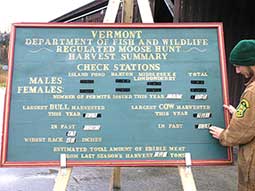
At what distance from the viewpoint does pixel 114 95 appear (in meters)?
3.25

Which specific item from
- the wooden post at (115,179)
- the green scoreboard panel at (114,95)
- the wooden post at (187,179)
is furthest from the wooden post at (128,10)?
the wooden post at (187,179)

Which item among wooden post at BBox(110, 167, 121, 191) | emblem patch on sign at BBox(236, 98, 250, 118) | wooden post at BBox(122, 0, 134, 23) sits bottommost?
wooden post at BBox(110, 167, 121, 191)

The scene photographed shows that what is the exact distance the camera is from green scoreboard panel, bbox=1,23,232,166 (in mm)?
3152

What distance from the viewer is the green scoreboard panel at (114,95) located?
3.15 meters

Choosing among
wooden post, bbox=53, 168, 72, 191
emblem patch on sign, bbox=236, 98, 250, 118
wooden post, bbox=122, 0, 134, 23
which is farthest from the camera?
wooden post, bbox=122, 0, 134, 23

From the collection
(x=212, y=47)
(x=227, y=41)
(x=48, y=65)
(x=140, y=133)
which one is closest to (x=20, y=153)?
(x=48, y=65)

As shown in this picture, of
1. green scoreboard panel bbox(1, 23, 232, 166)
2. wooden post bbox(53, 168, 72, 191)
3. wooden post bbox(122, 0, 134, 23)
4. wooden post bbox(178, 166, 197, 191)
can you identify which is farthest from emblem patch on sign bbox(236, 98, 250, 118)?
wooden post bbox(122, 0, 134, 23)

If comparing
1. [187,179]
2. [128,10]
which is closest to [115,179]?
[187,179]

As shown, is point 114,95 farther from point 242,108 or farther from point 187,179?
point 242,108

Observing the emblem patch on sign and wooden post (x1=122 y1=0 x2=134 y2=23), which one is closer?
the emblem patch on sign

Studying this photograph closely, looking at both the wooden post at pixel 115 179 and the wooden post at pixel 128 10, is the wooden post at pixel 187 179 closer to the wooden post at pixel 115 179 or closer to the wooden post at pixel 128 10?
the wooden post at pixel 115 179

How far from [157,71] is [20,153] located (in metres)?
1.18

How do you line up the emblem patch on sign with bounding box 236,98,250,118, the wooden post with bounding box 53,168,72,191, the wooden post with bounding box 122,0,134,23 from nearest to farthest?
the emblem patch on sign with bounding box 236,98,250,118 < the wooden post with bounding box 53,168,72,191 < the wooden post with bounding box 122,0,134,23

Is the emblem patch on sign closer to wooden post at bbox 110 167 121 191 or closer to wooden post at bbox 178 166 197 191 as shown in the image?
wooden post at bbox 178 166 197 191
